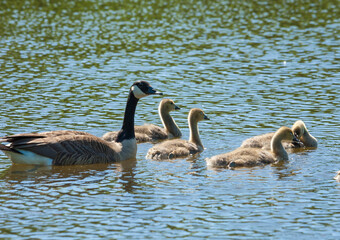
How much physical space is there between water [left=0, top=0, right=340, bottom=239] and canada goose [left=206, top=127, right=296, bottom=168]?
0.87 ft

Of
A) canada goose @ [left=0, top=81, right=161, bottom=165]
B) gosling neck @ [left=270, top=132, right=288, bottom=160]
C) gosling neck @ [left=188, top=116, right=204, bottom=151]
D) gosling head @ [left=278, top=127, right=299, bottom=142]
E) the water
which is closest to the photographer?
the water

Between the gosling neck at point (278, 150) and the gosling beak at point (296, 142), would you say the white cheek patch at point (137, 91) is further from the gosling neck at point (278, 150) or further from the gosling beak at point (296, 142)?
the gosling beak at point (296, 142)

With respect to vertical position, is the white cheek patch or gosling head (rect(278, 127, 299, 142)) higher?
the white cheek patch

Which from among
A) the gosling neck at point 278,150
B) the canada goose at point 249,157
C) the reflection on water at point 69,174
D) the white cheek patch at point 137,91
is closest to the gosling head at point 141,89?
the white cheek patch at point 137,91

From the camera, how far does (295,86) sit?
75.3 feet

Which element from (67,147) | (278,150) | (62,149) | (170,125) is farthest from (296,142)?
(62,149)

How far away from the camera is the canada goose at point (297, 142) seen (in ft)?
54.6

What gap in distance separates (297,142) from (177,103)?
5.50 meters

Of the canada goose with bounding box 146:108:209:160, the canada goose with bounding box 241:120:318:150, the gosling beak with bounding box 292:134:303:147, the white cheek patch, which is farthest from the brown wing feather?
the gosling beak with bounding box 292:134:303:147

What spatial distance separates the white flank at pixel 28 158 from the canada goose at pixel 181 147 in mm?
2369

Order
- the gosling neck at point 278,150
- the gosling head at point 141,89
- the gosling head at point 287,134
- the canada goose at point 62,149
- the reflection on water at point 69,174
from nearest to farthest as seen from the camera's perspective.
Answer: the reflection on water at point 69,174, the canada goose at point 62,149, the gosling neck at point 278,150, the gosling head at point 287,134, the gosling head at point 141,89

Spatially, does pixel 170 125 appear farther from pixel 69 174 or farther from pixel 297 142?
pixel 69 174

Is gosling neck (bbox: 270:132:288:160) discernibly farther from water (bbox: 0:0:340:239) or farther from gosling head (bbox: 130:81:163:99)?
gosling head (bbox: 130:81:163:99)

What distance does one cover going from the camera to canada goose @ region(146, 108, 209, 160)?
15.9m
